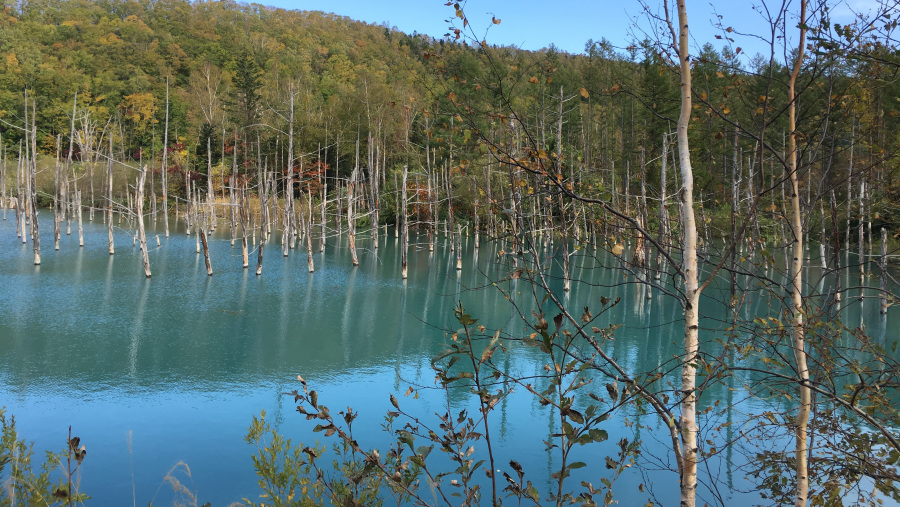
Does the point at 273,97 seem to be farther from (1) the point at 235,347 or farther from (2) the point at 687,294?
(2) the point at 687,294

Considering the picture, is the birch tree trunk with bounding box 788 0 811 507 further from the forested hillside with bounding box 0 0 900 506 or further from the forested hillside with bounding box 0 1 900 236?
the forested hillside with bounding box 0 1 900 236

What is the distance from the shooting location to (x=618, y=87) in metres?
3.02

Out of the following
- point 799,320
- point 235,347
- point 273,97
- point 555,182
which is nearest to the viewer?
point 555,182

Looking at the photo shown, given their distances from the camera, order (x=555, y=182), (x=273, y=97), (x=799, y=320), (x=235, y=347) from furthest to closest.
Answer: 1. (x=273, y=97)
2. (x=235, y=347)
3. (x=799, y=320)
4. (x=555, y=182)

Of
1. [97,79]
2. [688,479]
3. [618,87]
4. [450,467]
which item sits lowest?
[450,467]

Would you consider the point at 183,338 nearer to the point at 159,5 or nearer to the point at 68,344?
the point at 68,344

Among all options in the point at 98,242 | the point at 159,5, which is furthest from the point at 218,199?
the point at 159,5

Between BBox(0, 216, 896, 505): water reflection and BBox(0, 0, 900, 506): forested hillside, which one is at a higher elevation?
BBox(0, 0, 900, 506): forested hillside

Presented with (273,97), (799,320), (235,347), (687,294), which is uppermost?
(273,97)

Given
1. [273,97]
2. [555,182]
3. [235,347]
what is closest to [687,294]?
[555,182]

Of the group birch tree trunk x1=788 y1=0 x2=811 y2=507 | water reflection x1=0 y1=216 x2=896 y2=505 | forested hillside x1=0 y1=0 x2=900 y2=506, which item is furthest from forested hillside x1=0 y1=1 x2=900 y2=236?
birch tree trunk x1=788 y1=0 x2=811 y2=507

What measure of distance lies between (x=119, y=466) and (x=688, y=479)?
240 inches

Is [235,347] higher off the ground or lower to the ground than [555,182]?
lower

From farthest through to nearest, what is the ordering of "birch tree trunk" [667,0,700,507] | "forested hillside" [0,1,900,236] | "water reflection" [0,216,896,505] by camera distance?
"forested hillside" [0,1,900,236] < "water reflection" [0,216,896,505] < "birch tree trunk" [667,0,700,507]
